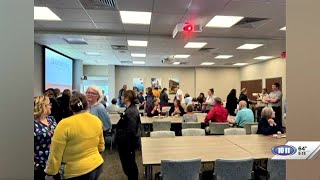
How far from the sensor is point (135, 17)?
17.8 feet

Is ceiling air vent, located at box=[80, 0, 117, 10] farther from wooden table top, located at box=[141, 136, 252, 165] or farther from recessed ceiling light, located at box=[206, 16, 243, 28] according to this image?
wooden table top, located at box=[141, 136, 252, 165]

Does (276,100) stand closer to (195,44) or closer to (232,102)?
(232,102)

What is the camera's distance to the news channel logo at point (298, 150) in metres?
0.96

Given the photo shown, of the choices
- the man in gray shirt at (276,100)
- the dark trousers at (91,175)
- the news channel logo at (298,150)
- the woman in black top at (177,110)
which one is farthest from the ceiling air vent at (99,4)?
the man in gray shirt at (276,100)

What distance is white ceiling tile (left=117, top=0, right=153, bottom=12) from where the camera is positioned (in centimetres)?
443

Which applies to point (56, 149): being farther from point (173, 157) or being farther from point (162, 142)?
point (162, 142)

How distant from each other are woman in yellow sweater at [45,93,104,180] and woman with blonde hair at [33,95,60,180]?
406mm

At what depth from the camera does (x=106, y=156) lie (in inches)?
227

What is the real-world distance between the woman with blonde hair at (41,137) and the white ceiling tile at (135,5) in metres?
2.36

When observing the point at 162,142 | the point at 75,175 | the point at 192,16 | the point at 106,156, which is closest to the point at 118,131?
the point at 162,142

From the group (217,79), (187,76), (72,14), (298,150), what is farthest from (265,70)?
(298,150)

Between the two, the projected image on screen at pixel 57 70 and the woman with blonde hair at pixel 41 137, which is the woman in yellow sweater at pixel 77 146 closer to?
the woman with blonde hair at pixel 41 137

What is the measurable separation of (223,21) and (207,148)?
3194 millimetres

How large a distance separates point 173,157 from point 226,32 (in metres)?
4.53
